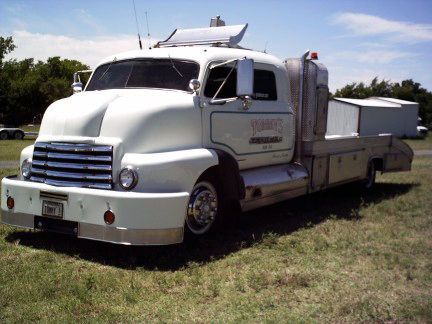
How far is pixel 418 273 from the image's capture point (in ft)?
17.6

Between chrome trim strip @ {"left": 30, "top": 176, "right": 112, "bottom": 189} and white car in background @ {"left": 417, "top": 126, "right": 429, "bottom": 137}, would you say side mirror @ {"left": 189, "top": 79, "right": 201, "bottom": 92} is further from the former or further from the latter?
white car in background @ {"left": 417, "top": 126, "right": 429, "bottom": 137}

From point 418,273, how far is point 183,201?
2499mm

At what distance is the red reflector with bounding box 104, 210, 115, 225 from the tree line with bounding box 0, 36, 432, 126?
119 ft

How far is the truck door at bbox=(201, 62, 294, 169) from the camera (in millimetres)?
6684

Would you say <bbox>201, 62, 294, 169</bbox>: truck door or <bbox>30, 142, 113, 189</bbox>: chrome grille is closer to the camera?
<bbox>30, 142, 113, 189</bbox>: chrome grille

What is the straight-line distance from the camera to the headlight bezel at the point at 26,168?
629 centimetres

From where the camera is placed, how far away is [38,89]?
50.8 m

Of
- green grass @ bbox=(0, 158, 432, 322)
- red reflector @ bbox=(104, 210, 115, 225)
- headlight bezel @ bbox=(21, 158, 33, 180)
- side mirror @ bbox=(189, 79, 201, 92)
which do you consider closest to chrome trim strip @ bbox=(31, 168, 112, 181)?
headlight bezel @ bbox=(21, 158, 33, 180)

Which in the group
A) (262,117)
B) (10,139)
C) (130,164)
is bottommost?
(10,139)

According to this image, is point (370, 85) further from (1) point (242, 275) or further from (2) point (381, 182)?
(1) point (242, 275)

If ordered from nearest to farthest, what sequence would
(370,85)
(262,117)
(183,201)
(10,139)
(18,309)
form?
(18,309), (183,201), (262,117), (10,139), (370,85)

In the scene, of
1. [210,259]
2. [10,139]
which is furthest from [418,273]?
[10,139]

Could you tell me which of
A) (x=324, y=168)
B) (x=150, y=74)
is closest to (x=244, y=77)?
(x=150, y=74)

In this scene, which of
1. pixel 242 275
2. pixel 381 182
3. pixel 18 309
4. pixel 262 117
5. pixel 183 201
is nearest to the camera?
pixel 18 309
